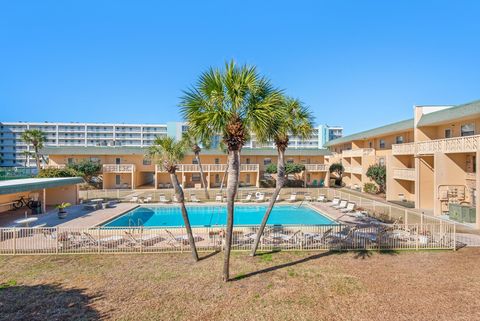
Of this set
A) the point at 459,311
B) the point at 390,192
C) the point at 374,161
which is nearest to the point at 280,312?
the point at 459,311

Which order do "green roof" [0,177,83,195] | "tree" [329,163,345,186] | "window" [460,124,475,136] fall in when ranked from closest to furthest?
"green roof" [0,177,83,195] → "window" [460,124,475,136] → "tree" [329,163,345,186]

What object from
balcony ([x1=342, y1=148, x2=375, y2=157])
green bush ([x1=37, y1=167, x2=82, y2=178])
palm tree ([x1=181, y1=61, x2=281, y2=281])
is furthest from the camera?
balcony ([x1=342, y1=148, x2=375, y2=157])

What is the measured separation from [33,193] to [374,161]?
41655 millimetres

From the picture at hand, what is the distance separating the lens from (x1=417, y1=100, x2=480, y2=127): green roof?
18150 mm

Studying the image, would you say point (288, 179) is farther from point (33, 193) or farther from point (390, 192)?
point (33, 193)

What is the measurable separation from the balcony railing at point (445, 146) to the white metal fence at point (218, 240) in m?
8.23

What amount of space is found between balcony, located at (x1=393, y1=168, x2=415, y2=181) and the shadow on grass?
26.7m

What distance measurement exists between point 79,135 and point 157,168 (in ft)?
298

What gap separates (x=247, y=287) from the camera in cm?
827

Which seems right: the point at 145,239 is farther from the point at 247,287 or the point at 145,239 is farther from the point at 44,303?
the point at 247,287

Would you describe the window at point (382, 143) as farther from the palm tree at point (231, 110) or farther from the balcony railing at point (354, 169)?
the palm tree at point (231, 110)

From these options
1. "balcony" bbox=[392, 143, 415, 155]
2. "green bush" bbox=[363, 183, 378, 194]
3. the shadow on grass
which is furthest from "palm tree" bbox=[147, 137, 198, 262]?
"green bush" bbox=[363, 183, 378, 194]

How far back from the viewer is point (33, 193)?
2520cm

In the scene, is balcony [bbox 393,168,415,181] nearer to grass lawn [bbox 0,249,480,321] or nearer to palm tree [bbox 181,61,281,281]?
grass lawn [bbox 0,249,480,321]
